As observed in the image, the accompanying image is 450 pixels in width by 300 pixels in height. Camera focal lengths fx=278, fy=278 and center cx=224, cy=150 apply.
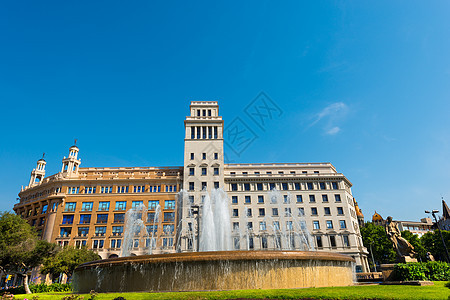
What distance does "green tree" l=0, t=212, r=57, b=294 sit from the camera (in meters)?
30.1

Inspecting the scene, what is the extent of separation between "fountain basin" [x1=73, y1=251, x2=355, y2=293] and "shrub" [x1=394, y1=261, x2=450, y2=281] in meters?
4.83

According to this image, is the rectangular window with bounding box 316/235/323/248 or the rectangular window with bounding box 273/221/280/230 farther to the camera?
the rectangular window with bounding box 273/221/280/230

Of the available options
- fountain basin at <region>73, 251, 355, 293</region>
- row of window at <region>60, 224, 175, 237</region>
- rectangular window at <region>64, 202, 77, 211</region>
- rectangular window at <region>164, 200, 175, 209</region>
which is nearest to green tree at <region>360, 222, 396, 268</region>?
rectangular window at <region>164, 200, 175, 209</region>

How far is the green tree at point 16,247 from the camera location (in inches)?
1187

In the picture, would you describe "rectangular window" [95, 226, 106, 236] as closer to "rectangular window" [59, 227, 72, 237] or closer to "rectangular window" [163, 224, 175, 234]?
"rectangular window" [59, 227, 72, 237]

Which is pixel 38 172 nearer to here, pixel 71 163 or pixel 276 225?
pixel 71 163

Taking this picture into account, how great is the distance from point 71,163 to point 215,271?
199 ft

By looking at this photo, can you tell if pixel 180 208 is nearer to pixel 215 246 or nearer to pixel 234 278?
pixel 215 246

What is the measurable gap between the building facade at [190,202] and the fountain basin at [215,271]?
127 ft

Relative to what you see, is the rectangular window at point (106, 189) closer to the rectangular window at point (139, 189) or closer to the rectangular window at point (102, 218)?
the rectangular window at point (102, 218)

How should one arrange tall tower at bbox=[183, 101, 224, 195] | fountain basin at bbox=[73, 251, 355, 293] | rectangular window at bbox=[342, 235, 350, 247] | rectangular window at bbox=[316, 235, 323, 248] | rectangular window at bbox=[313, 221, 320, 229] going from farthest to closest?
tall tower at bbox=[183, 101, 224, 195], rectangular window at bbox=[313, 221, 320, 229], rectangular window at bbox=[342, 235, 350, 247], rectangular window at bbox=[316, 235, 323, 248], fountain basin at bbox=[73, 251, 355, 293]

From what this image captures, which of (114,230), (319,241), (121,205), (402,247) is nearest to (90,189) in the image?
(121,205)

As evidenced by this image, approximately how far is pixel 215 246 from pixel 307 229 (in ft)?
82.5

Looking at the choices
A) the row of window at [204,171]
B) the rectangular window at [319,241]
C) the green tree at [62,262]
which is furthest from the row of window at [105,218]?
the rectangular window at [319,241]
